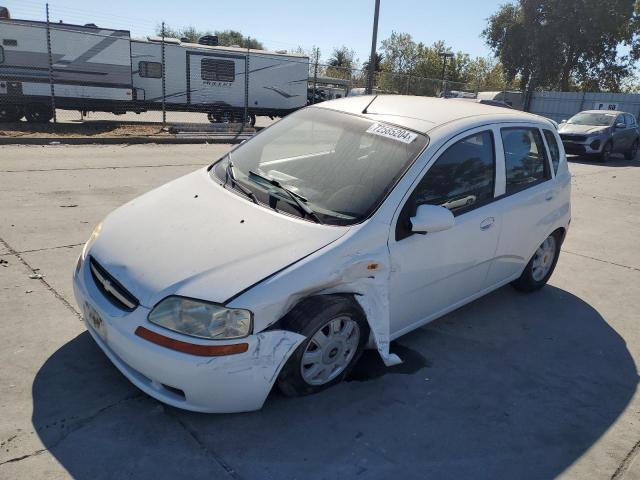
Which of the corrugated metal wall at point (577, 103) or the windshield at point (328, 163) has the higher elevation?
the corrugated metal wall at point (577, 103)

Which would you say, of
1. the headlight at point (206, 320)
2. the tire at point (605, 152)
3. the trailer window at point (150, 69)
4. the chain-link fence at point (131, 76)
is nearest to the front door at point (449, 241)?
the headlight at point (206, 320)

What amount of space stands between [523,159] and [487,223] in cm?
90

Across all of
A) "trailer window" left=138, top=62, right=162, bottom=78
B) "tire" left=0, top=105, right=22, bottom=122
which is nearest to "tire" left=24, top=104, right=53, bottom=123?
"tire" left=0, top=105, right=22, bottom=122

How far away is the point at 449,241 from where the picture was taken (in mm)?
3424

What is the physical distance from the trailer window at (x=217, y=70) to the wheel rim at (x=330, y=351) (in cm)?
1891

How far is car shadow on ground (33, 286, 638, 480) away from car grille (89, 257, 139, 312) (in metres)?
0.57

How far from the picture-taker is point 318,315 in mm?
2707

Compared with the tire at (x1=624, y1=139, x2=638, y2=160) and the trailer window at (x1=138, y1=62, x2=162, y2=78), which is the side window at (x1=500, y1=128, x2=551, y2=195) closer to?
the tire at (x1=624, y1=139, x2=638, y2=160)

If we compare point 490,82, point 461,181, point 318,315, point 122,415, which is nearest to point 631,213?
point 461,181

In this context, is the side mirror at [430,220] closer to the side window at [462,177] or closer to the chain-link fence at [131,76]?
the side window at [462,177]

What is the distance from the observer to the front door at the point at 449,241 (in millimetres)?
3174

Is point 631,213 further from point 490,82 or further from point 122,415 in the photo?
point 490,82

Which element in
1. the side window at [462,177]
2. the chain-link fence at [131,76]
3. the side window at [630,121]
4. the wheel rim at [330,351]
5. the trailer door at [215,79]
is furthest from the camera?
the trailer door at [215,79]

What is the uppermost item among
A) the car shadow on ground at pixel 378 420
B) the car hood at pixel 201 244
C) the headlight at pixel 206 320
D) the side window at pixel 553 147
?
the side window at pixel 553 147
